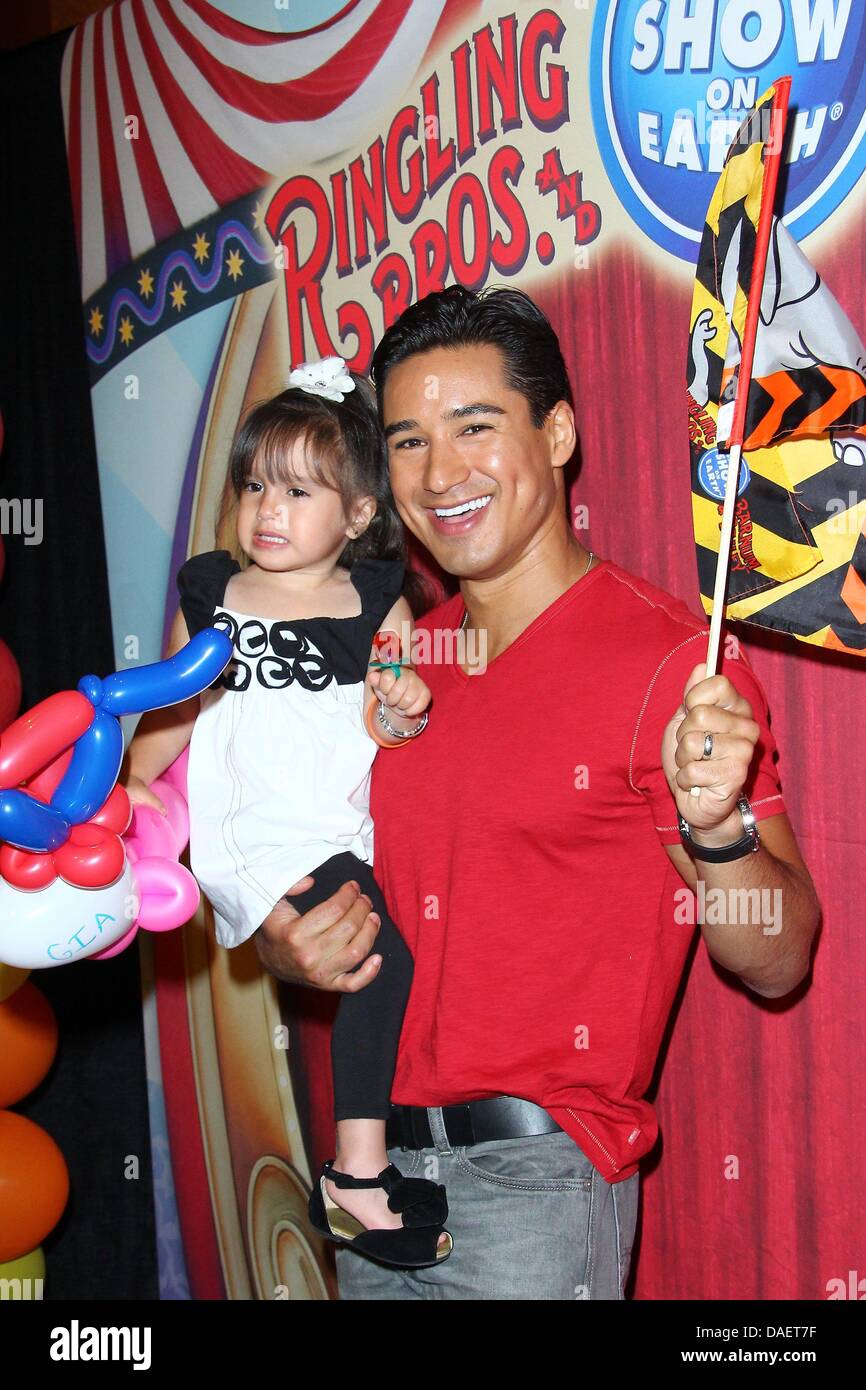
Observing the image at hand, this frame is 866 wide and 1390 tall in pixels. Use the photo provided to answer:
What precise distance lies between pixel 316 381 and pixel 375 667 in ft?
1.55

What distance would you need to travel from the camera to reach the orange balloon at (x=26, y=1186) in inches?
104

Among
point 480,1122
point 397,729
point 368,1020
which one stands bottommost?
point 480,1122

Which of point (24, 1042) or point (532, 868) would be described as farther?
point (24, 1042)

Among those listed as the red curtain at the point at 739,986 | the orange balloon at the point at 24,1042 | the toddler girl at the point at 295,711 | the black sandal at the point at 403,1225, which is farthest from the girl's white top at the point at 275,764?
the orange balloon at the point at 24,1042

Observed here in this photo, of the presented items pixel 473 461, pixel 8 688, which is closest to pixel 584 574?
pixel 473 461

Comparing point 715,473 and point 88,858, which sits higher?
point 715,473

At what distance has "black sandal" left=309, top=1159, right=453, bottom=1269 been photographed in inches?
70.0

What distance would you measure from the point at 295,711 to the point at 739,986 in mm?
799

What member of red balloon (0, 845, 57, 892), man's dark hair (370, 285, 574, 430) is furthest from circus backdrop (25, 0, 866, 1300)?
red balloon (0, 845, 57, 892)

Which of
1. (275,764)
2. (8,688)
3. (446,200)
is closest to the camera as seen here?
(275,764)

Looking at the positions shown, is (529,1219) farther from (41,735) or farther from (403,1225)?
(41,735)

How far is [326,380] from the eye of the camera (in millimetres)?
2039

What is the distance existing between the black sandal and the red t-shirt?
0.11m
